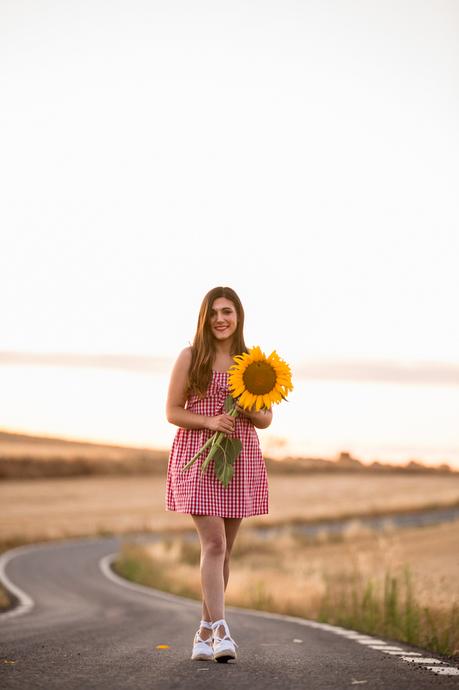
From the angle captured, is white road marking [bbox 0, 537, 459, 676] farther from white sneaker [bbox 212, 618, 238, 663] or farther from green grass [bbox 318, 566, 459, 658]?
white sneaker [bbox 212, 618, 238, 663]

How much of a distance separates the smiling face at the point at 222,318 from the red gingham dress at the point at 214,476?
0.26 m

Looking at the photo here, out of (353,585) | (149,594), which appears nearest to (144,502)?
(149,594)

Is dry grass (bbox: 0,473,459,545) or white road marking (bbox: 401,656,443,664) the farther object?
dry grass (bbox: 0,473,459,545)

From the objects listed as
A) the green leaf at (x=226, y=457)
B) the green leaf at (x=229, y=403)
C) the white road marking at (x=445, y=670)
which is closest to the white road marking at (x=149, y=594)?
the white road marking at (x=445, y=670)

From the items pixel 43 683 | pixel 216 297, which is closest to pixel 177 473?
pixel 216 297

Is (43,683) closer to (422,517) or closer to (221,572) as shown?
(221,572)

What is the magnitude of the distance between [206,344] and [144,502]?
6156 centimetres

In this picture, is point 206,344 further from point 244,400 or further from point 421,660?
point 421,660

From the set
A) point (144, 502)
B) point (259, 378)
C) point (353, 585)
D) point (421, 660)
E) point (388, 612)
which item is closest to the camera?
point (259, 378)

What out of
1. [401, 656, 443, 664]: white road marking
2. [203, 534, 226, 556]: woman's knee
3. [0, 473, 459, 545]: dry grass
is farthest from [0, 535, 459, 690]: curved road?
[0, 473, 459, 545]: dry grass

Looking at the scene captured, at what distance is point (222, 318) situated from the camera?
710 cm

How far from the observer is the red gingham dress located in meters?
6.92

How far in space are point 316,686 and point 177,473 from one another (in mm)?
1884

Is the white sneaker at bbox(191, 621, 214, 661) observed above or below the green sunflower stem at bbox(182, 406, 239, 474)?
below
